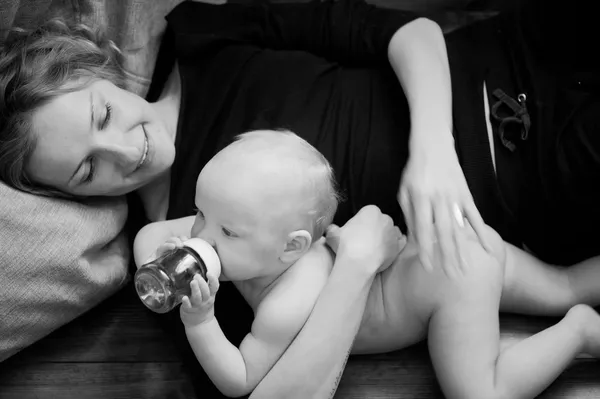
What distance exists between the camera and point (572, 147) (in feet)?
3.11

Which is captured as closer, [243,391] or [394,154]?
[243,391]

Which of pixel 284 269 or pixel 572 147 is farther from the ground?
pixel 572 147

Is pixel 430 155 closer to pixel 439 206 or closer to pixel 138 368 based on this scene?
pixel 439 206

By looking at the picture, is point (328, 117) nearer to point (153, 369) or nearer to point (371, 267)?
point (371, 267)

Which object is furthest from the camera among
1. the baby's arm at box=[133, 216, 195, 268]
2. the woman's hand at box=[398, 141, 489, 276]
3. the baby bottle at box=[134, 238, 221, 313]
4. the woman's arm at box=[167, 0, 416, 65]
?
the woman's arm at box=[167, 0, 416, 65]

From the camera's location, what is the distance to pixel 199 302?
0.84 m

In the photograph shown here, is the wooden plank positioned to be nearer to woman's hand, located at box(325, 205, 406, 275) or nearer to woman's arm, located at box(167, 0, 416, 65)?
woman's hand, located at box(325, 205, 406, 275)

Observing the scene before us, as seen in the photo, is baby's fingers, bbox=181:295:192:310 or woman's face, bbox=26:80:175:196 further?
woman's face, bbox=26:80:175:196

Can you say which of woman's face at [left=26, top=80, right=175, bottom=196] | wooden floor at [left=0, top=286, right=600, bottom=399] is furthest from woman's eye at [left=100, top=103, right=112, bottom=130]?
wooden floor at [left=0, top=286, right=600, bottom=399]

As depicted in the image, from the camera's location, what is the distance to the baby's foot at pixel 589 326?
3.20 feet

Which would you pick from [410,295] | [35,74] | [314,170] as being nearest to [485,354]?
[410,295]

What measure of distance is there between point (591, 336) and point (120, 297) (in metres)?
0.83

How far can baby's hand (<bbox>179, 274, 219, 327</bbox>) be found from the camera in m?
0.82

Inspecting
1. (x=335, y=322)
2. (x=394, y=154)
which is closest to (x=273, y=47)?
(x=394, y=154)
